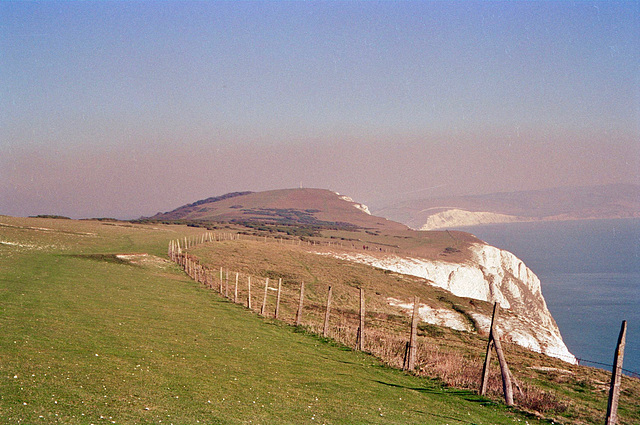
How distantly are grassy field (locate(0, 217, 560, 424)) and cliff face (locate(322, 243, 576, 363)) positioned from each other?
37166mm

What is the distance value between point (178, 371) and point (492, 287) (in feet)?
458

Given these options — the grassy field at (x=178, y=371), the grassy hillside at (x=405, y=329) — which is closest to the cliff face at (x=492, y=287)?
the grassy hillside at (x=405, y=329)

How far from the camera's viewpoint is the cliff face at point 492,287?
194 ft

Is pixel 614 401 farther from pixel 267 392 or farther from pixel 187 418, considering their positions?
Result: pixel 187 418

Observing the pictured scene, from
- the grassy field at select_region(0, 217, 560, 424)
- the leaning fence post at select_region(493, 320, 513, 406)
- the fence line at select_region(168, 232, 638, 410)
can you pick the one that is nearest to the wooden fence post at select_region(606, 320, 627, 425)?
the fence line at select_region(168, 232, 638, 410)

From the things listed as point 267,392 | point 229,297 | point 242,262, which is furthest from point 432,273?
point 267,392

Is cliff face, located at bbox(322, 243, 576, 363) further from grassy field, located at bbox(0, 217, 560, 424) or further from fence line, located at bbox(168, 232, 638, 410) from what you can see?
grassy field, located at bbox(0, 217, 560, 424)

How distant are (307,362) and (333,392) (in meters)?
4.80

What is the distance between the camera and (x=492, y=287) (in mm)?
142750

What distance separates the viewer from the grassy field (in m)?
11.2

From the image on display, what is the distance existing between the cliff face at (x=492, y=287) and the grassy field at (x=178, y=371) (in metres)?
37.2

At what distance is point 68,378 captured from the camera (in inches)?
480

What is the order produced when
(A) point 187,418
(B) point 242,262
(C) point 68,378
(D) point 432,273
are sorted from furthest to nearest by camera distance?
(D) point 432,273 → (B) point 242,262 → (C) point 68,378 → (A) point 187,418

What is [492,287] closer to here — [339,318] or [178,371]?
[339,318]
